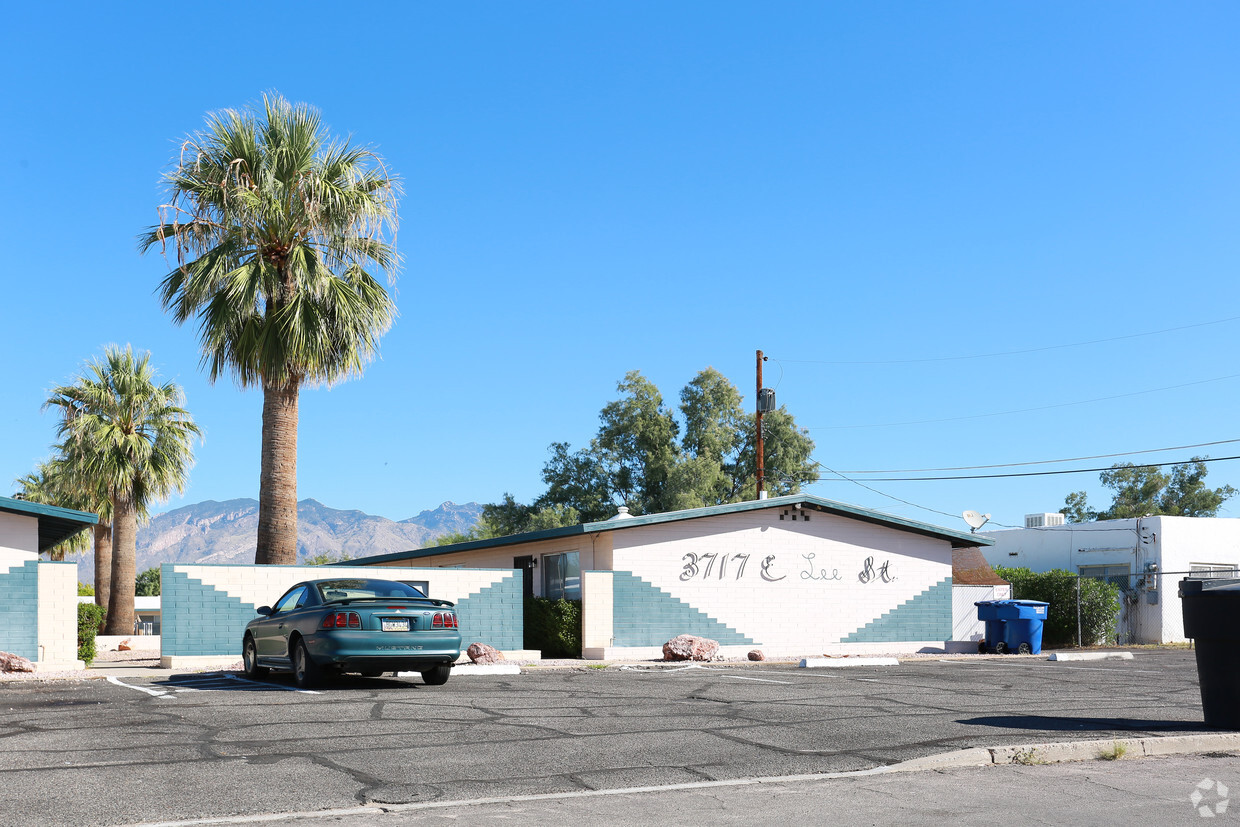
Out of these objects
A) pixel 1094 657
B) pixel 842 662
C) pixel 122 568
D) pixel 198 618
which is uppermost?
pixel 122 568

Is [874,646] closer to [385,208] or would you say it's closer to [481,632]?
[481,632]

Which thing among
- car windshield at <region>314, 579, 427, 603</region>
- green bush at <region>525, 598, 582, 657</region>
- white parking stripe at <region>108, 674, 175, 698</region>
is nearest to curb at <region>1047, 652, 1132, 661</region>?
green bush at <region>525, 598, 582, 657</region>

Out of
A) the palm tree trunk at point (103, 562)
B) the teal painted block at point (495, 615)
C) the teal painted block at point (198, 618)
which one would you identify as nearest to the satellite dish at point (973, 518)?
the teal painted block at point (495, 615)

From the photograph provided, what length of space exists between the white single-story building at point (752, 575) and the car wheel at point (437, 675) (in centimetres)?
884

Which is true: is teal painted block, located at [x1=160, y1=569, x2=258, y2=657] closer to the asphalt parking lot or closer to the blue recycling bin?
the asphalt parking lot

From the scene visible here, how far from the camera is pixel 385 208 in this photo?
963 inches

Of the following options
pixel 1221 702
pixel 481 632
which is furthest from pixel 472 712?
pixel 481 632

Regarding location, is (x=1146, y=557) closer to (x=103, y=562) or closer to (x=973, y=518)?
(x=973, y=518)

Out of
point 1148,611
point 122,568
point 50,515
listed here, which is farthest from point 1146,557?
point 122,568

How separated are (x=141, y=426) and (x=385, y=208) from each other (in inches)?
638

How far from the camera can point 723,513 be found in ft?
84.3

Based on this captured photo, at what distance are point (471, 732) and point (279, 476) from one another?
13868mm

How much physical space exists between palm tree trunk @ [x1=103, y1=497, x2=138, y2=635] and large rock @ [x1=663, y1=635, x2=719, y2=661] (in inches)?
793

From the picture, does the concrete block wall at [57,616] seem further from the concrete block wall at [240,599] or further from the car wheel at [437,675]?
the car wheel at [437,675]
